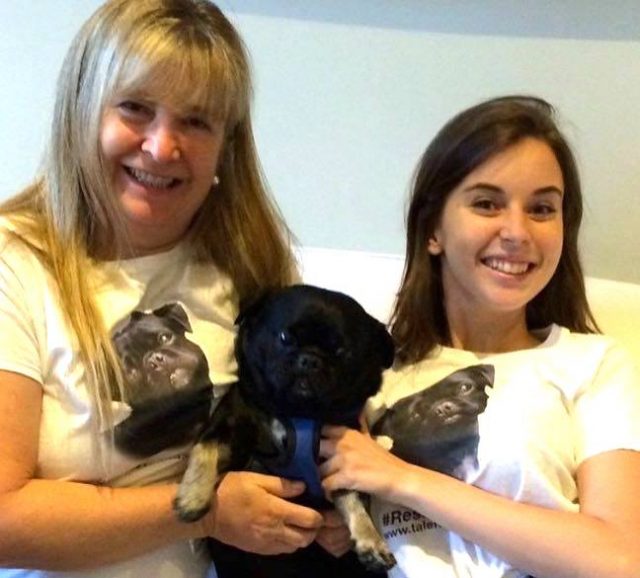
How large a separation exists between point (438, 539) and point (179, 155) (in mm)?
658

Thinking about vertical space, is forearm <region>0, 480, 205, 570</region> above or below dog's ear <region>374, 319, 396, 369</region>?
below

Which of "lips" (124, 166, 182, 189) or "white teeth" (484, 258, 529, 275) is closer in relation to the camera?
"lips" (124, 166, 182, 189)

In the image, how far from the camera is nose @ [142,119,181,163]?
1278 millimetres

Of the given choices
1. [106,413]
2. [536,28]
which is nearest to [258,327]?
[106,413]

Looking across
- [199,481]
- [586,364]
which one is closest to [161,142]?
[199,481]

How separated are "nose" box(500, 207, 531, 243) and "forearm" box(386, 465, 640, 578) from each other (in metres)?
0.37

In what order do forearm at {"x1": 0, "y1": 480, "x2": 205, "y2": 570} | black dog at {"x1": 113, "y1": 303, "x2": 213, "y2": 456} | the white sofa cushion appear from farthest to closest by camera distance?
the white sofa cushion → black dog at {"x1": 113, "y1": 303, "x2": 213, "y2": 456} → forearm at {"x1": 0, "y1": 480, "x2": 205, "y2": 570}

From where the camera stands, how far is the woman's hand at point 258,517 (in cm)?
129

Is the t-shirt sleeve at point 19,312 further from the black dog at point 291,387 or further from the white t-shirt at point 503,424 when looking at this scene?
the white t-shirt at point 503,424

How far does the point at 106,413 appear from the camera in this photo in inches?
48.6

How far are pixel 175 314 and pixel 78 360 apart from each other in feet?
0.58

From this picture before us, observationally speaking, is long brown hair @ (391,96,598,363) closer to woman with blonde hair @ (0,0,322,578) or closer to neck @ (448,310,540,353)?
neck @ (448,310,540,353)

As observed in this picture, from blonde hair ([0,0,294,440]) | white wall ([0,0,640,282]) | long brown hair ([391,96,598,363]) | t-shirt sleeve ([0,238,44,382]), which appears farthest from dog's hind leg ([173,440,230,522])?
white wall ([0,0,640,282])

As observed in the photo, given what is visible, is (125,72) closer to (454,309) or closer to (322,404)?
(322,404)
